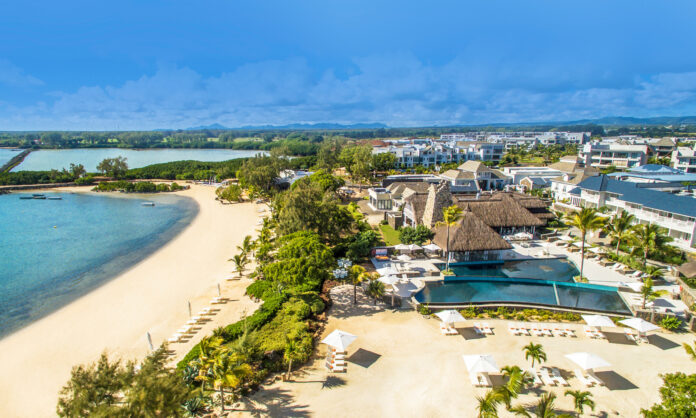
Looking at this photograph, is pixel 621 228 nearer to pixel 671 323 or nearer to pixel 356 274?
pixel 671 323

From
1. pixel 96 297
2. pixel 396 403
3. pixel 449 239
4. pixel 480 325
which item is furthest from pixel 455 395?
pixel 96 297

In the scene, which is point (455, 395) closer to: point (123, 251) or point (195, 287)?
point (195, 287)

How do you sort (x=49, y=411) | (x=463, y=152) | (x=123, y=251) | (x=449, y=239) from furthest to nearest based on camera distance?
1. (x=463, y=152)
2. (x=123, y=251)
3. (x=449, y=239)
4. (x=49, y=411)

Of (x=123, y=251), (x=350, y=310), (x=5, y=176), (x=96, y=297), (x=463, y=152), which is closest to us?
(x=350, y=310)

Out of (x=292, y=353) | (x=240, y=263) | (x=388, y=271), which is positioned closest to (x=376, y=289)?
(x=388, y=271)

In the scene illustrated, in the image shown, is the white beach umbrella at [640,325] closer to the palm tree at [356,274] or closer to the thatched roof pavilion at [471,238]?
the thatched roof pavilion at [471,238]

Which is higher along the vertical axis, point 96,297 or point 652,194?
point 652,194

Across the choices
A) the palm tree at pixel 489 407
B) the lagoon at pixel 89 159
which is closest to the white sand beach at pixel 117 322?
the palm tree at pixel 489 407
